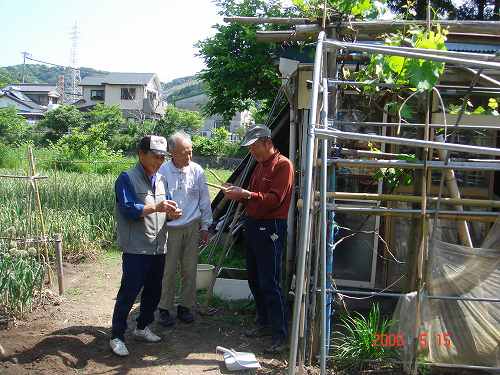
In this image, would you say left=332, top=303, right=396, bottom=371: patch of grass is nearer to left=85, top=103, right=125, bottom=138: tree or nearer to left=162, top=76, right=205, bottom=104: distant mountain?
left=162, top=76, right=205, bottom=104: distant mountain

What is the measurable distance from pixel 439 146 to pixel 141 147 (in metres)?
2.35

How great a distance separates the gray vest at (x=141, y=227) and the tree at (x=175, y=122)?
25.8m

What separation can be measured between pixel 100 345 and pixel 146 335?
39 cm

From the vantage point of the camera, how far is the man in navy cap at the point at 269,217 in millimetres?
4242

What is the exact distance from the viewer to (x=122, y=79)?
157 ft

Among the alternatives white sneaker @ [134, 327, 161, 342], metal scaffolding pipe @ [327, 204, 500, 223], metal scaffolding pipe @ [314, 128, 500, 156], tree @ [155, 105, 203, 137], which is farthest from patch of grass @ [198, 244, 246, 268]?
tree @ [155, 105, 203, 137]

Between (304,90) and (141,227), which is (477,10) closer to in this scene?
(304,90)

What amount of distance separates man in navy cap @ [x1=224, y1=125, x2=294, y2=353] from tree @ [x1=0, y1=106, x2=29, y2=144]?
983 inches

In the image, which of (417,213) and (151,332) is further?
A: (151,332)

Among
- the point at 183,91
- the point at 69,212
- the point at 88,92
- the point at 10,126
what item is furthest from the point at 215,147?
the point at 183,91

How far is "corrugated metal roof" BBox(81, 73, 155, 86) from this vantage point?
46.7m

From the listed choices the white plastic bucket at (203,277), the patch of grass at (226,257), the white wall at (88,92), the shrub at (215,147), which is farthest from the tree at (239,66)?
the white wall at (88,92)

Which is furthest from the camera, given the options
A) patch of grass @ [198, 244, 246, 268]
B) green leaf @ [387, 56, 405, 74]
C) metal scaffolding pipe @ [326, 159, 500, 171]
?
patch of grass @ [198, 244, 246, 268]

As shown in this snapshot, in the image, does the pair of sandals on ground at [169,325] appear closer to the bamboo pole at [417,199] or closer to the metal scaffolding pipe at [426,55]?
the bamboo pole at [417,199]
